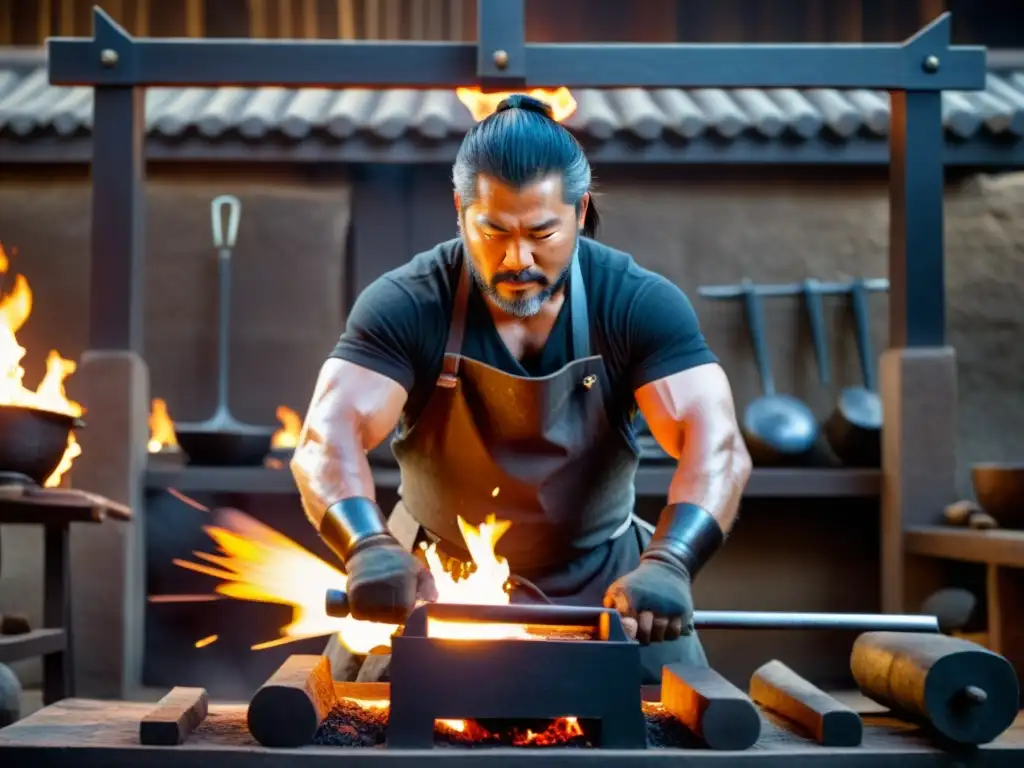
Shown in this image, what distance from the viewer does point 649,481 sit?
6.33m

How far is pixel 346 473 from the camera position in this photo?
3.07 meters

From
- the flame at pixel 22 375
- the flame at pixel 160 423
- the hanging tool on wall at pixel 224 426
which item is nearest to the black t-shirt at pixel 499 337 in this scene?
the flame at pixel 22 375

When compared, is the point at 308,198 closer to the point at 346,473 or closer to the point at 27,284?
the point at 27,284

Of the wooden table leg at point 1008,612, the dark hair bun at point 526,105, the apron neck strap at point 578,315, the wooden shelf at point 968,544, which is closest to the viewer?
the dark hair bun at point 526,105

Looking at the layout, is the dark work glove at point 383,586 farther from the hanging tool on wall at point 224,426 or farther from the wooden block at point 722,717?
the hanging tool on wall at point 224,426

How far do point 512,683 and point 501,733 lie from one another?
0.51 feet

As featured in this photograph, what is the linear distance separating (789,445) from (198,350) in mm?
3357

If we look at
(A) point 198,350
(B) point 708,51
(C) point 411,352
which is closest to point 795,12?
(B) point 708,51

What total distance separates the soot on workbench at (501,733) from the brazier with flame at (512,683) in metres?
A: 0.07

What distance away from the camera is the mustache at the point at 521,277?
308 cm

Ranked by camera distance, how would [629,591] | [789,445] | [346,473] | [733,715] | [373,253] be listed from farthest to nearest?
[373,253] → [789,445] → [346,473] → [629,591] → [733,715]

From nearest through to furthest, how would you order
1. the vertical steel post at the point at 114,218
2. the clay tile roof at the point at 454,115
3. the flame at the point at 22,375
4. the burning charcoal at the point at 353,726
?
the burning charcoal at the point at 353,726 < the flame at the point at 22,375 < the vertical steel post at the point at 114,218 < the clay tile roof at the point at 454,115

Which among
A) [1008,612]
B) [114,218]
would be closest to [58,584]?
[114,218]

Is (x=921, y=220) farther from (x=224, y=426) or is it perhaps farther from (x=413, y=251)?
(x=224, y=426)
